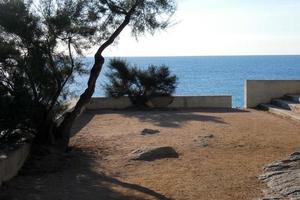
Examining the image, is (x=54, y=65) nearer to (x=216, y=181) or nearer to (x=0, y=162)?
(x=0, y=162)

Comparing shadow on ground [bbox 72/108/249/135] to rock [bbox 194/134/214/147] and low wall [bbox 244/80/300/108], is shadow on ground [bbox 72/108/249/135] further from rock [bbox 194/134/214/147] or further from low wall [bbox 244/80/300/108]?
rock [bbox 194/134/214/147]

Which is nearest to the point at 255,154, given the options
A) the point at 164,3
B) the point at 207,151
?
the point at 207,151

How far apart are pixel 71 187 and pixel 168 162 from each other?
2.13 m

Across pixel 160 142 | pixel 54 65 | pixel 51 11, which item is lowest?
pixel 160 142

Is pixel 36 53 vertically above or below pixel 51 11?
below

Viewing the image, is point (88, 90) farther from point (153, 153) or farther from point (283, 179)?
point (283, 179)

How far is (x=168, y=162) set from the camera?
29.3 ft

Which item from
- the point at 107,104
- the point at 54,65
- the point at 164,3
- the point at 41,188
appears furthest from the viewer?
the point at 107,104

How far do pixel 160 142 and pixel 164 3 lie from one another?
113 inches

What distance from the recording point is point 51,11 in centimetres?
966

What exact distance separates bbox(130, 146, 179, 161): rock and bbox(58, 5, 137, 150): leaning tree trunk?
4.94ft

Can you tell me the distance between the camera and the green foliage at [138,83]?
745 inches

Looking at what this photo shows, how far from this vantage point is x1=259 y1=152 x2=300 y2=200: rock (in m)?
6.32

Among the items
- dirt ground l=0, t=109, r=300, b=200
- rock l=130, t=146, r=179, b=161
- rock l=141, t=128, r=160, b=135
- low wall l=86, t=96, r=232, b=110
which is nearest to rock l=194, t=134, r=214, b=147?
dirt ground l=0, t=109, r=300, b=200
